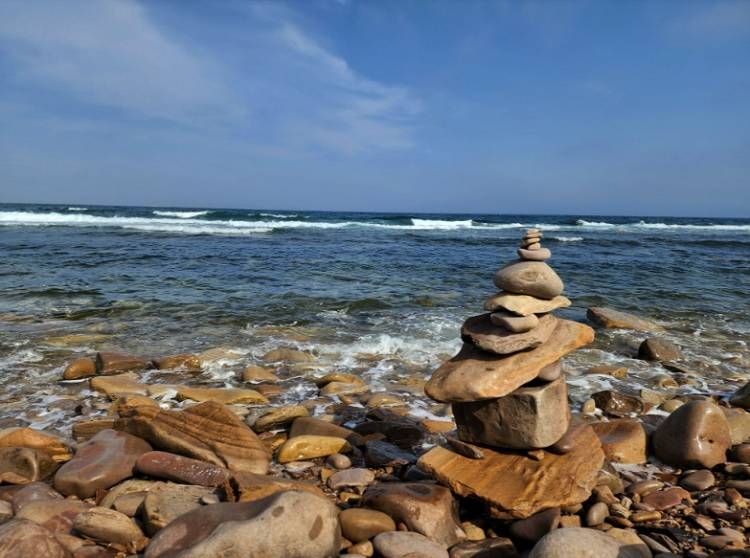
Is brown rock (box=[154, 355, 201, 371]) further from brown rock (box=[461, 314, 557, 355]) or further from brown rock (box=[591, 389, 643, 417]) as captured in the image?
brown rock (box=[591, 389, 643, 417])

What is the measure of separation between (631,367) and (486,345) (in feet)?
17.4

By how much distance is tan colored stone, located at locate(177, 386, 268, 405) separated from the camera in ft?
22.3

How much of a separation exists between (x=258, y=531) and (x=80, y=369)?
5789 millimetres

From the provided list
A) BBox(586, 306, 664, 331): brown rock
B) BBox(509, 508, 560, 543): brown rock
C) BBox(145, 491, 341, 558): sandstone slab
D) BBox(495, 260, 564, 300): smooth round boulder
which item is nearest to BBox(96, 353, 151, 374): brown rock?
BBox(145, 491, 341, 558): sandstone slab

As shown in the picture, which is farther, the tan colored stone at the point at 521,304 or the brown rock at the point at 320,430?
the brown rock at the point at 320,430

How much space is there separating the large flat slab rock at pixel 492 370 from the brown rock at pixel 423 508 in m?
0.78

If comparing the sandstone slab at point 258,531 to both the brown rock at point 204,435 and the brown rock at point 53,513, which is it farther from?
the brown rock at point 204,435

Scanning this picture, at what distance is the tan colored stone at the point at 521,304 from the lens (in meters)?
4.66

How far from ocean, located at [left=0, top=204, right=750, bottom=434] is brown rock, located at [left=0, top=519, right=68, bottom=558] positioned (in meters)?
3.00

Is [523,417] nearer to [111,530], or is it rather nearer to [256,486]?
[256,486]

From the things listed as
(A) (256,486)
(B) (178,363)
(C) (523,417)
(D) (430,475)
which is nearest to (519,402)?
(C) (523,417)

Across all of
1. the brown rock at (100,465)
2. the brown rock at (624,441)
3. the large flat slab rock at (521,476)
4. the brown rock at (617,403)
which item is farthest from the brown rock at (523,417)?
the brown rock at (100,465)

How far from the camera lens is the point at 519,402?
175 inches

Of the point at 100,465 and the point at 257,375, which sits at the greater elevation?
the point at 100,465
